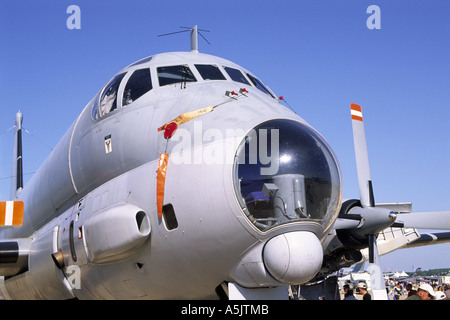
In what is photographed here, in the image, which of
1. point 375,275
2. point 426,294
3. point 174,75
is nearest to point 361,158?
point 375,275

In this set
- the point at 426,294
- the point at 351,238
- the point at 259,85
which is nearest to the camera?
the point at 259,85

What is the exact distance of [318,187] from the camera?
5.82 metres

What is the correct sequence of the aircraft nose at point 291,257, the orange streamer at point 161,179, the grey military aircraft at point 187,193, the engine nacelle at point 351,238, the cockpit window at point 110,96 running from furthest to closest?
the engine nacelle at point 351,238
the cockpit window at point 110,96
the orange streamer at point 161,179
the grey military aircraft at point 187,193
the aircraft nose at point 291,257

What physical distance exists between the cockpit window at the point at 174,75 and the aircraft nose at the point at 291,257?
3.32 m

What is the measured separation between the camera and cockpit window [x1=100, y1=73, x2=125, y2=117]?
314 inches

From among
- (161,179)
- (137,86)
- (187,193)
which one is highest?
(137,86)

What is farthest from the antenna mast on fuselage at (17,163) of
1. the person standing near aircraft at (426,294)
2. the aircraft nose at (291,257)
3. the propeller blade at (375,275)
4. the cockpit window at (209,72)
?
the aircraft nose at (291,257)

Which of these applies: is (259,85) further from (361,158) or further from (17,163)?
(17,163)

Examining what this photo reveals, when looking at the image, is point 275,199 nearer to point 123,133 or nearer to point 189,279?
point 189,279

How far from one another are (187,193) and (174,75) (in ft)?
9.16

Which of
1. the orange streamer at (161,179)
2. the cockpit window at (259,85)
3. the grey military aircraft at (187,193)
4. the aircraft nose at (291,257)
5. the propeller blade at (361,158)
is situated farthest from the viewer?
the propeller blade at (361,158)

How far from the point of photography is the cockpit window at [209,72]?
7793mm

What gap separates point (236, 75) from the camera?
322 inches

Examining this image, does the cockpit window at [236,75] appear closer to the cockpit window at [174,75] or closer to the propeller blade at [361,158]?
the cockpit window at [174,75]
